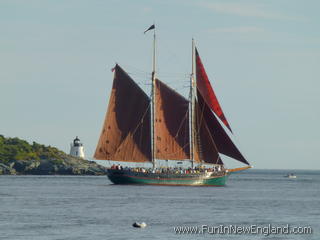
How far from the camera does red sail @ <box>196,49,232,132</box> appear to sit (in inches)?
4284

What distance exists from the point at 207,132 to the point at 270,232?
55.6 metres

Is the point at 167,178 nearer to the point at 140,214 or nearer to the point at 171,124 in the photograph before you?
the point at 171,124

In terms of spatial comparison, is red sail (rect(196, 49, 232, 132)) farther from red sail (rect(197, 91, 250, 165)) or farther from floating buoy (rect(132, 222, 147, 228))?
floating buoy (rect(132, 222, 147, 228))

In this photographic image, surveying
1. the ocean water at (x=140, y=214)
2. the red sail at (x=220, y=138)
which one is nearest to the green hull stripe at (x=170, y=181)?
the red sail at (x=220, y=138)

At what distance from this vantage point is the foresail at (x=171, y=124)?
115 meters

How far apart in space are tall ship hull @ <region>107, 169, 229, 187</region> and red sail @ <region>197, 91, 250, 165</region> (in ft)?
28.2

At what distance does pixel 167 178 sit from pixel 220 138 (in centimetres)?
1287

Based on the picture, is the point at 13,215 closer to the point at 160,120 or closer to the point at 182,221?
the point at 182,221

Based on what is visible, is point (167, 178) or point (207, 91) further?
point (167, 178)

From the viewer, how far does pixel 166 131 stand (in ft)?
381

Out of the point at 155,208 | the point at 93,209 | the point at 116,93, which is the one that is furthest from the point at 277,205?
the point at 116,93

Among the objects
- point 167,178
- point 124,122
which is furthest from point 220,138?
point 124,122

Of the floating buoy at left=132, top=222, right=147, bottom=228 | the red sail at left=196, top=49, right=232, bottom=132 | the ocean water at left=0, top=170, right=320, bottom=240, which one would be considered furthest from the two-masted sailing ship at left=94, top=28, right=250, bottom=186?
the floating buoy at left=132, top=222, right=147, bottom=228

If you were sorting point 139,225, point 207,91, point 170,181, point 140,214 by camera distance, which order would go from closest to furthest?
point 139,225, point 140,214, point 207,91, point 170,181
